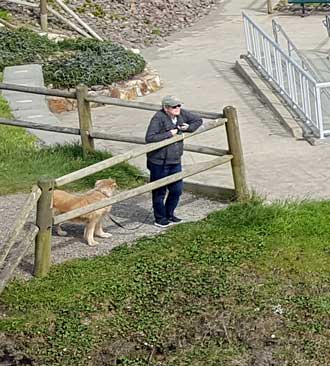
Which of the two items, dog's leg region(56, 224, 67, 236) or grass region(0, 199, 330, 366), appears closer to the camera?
grass region(0, 199, 330, 366)

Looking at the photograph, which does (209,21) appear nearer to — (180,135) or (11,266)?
(180,135)

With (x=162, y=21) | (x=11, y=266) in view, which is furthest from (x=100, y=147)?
(x=162, y=21)

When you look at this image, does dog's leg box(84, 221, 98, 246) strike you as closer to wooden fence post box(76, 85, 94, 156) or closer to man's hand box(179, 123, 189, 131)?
man's hand box(179, 123, 189, 131)

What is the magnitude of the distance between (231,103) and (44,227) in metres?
7.90

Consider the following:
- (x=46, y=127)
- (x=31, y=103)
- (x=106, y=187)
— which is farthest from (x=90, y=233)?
(x=31, y=103)

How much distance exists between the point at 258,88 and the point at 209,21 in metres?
A: 8.29

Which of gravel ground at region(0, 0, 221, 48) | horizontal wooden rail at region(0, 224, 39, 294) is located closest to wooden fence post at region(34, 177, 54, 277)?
horizontal wooden rail at region(0, 224, 39, 294)

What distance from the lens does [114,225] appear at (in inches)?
339

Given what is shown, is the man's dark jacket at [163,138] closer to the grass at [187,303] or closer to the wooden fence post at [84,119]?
the grass at [187,303]

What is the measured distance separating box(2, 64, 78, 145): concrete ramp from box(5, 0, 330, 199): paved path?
24.9 inches

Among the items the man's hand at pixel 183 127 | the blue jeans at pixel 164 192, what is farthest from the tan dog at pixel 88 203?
the man's hand at pixel 183 127

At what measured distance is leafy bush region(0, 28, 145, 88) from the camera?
15.2 m

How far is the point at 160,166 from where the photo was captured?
27.2 feet

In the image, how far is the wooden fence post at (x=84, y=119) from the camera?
393 inches
